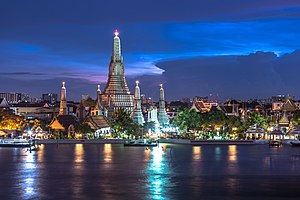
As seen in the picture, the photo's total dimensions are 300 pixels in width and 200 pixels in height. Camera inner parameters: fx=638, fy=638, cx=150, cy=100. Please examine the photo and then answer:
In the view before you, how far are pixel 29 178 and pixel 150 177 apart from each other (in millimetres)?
5821

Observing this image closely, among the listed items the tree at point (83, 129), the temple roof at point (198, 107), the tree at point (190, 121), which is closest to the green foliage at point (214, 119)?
the tree at point (190, 121)

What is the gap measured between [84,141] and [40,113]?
144 ft

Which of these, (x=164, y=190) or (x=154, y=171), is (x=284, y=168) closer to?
(x=154, y=171)

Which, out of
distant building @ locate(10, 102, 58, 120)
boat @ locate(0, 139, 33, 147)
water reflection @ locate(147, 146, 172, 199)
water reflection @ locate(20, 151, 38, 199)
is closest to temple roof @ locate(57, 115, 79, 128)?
boat @ locate(0, 139, 33, 147)

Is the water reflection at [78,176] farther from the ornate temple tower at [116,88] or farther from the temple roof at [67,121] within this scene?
the ornate temple tower at [116,88]

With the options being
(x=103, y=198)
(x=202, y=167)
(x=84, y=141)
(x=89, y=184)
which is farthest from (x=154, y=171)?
(x=84, y=141)

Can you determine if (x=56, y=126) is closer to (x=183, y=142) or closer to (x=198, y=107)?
(x=183, y=142)

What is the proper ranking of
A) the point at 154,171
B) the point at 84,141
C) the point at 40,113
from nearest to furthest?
the point at 154,171 < the point at 84,141 < the point at 40,113

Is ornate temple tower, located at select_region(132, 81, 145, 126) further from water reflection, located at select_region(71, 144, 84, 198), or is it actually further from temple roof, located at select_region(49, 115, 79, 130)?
water reflection, located at select_region(71, 144, 84, 198)

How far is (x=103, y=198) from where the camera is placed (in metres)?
24.4

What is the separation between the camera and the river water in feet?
84.0

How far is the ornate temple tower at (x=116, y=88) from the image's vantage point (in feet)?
262

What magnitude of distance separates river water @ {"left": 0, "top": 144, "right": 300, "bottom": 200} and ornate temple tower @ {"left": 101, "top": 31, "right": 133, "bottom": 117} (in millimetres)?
35869

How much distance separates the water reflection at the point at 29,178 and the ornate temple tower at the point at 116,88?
37.8 m
